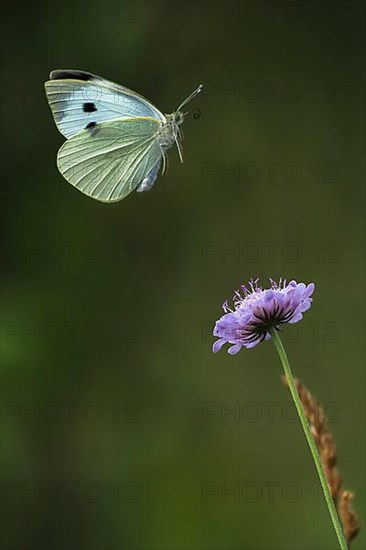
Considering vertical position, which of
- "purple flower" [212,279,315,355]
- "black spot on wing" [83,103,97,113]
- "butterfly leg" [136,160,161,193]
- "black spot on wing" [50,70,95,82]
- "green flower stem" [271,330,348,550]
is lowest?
"green flower stem" [271,330,348,550]

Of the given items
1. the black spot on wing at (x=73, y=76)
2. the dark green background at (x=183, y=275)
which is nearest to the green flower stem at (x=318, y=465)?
the black spot on wing at (x=73, y=76)

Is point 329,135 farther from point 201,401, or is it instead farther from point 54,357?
point 54,357

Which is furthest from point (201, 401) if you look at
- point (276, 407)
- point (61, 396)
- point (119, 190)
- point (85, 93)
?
point (85, 93)

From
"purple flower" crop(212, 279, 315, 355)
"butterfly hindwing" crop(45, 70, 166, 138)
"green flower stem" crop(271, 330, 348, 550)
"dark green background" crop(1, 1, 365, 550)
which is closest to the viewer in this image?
"green flower stem" crop(271, 330, 348, 550)

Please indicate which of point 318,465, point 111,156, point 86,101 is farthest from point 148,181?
point 318,465

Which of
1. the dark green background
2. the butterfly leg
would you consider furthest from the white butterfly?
the dark green background

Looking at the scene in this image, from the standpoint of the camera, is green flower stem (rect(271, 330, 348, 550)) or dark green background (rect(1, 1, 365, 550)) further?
dark green background (rect(1, 1, 365, 550))

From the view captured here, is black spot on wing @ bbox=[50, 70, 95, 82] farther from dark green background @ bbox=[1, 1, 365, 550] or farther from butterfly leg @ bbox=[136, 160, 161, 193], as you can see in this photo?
dark green background @ bbox=[1, 1, 365, 550]

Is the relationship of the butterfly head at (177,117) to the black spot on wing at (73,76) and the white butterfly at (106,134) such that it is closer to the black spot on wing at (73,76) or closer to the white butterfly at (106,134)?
the white butterfly at (106,134)
